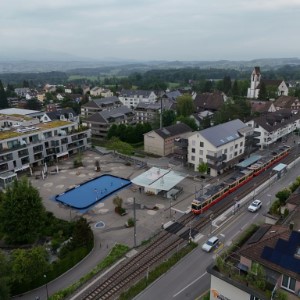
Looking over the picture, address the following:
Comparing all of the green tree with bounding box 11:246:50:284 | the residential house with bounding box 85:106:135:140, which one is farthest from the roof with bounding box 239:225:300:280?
the residential house with bounding box 85:106:135:140

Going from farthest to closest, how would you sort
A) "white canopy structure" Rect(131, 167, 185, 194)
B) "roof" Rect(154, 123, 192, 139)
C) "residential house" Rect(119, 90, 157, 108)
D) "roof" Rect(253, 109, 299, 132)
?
"residential house" Rect(119, 90, 157, 108) < "roof" Rect(253, 109, 299, 132) < "roof" Rect(154, 123, 192, 139) < "white canopy structure" Rect(131, 167, 185, 194)

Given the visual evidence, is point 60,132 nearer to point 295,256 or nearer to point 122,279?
point 122,279

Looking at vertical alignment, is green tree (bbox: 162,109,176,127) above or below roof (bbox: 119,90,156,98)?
below

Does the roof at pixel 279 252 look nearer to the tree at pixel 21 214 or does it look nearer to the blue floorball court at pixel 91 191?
the tree at pixel 21 214

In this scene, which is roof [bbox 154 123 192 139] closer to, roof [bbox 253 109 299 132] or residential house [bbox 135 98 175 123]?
roof [bbox 253 109 299 132]

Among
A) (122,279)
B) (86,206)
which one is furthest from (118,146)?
(122,279)

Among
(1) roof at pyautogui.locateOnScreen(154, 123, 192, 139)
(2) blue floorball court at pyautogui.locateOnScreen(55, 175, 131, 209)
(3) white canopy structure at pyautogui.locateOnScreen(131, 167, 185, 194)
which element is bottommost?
(2) blue floorball court at pyautogui.locateOnScreen(55, 175, 131, 209)

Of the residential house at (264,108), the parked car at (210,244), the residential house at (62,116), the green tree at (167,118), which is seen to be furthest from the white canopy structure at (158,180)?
the residential house at (264,108)
